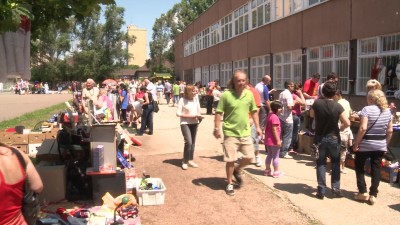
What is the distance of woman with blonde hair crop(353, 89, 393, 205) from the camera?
618 cm

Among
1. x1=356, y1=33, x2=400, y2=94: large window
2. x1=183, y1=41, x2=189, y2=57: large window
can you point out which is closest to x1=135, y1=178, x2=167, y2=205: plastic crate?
x1=356, y1=33, x2=400, y2=94: large window

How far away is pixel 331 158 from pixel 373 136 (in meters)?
Result: 0.67

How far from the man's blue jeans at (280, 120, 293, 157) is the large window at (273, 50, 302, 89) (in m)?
11.2

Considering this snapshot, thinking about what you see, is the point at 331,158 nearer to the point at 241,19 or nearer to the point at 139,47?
the point at 241,19

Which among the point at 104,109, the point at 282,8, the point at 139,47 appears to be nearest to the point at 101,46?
the point at 282,8

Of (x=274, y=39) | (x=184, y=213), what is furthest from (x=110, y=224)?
(x=274, y=39)

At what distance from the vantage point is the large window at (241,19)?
2855 centimetres

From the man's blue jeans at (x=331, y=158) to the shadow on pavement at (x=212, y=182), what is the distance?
1.59 m

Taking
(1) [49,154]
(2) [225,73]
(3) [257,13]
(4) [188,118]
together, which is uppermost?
(3) [257,13]

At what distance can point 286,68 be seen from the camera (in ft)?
72.0

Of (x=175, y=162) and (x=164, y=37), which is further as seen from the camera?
(x=164, y=37)

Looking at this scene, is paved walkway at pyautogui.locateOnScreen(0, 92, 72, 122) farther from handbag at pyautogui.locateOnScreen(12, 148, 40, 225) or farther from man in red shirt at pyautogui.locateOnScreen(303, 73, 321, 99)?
handbag at pyautogui.locateOnScreen(12, 148, 40, 225)

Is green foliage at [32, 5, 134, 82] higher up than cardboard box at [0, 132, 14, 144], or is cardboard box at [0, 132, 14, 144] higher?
green foliage at [32, 5, 134, 82]

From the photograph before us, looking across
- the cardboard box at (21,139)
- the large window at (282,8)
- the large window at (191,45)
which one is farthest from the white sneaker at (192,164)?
the large window at (191,45)
